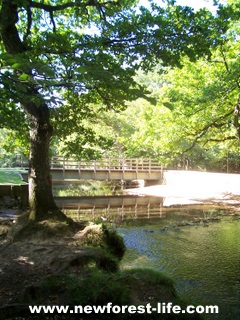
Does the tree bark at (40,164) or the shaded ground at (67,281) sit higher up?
the tree bark at (40,164)

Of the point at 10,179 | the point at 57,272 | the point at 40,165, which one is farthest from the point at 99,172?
the point at 57,272

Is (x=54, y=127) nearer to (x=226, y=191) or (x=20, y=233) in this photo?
(x=20, y=233)

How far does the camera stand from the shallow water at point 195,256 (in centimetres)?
522

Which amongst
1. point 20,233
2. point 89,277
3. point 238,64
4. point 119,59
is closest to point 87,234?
point 20,233

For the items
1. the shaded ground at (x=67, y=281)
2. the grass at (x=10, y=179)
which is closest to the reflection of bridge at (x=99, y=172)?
the grass at (x=10, y=179)

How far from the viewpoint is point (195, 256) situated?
748 centimetres

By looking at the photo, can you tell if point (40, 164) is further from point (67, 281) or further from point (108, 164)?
point (108, 164)

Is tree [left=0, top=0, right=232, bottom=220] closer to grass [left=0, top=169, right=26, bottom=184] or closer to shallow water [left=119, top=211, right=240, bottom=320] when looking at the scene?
shallow water [left=119, top=211, right=240, bottom=320]

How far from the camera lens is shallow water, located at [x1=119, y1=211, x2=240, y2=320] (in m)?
5.22

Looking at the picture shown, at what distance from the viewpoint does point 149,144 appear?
64.8 feet

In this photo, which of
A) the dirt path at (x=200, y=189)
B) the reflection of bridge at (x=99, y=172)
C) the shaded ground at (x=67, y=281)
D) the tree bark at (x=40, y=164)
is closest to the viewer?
the shaded ground at (x=67, y=281)

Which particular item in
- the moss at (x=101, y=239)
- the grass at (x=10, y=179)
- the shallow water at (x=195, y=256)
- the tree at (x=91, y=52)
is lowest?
the shallow water at (x=195, y=256)

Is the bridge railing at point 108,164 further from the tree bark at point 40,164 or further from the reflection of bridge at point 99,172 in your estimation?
the tree bark at point 40,164

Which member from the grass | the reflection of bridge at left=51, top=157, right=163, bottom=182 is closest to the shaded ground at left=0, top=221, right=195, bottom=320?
the grass
